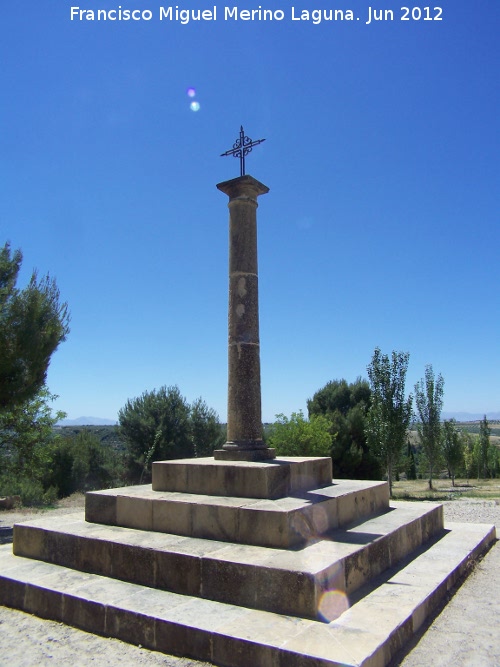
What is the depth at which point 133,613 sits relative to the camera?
16.0 ft

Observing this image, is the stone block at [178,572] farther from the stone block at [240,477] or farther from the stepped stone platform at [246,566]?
the stone block at [240,477]

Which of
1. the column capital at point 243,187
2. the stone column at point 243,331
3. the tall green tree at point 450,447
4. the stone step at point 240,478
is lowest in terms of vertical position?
the tall green tree at point 450,447

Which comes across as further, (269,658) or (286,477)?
(286,477)

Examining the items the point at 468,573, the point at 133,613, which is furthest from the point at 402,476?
the point at 133,613

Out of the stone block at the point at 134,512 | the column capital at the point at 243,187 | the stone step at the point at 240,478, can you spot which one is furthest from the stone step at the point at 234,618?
the column capital at the point at 243,187

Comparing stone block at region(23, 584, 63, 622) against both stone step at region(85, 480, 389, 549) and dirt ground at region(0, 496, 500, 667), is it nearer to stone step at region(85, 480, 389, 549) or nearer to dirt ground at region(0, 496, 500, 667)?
dirt ground at region(0, 496, 500, 667)

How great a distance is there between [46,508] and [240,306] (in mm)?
11427

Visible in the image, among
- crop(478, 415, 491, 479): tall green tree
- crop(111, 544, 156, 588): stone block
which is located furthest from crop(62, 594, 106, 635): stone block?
crop(478, 415, 491, 479): tall green tree

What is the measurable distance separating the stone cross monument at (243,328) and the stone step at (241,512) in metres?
1.13

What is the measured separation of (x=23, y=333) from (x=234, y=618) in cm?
1028

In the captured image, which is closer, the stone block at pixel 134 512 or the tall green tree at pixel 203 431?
the stone block at pixel 134 512

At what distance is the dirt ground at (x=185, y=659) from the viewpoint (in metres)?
4.39

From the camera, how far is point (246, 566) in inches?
198

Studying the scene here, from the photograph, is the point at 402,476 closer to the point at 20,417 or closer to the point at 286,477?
the point at 20,417
